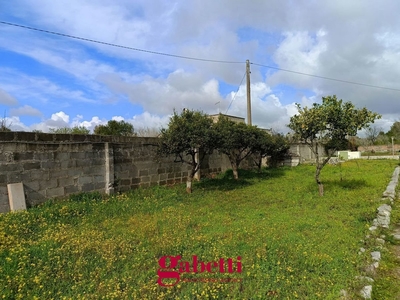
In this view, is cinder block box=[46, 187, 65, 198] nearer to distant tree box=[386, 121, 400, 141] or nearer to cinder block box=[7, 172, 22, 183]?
cinder block box=[7, 172, 22, 183]

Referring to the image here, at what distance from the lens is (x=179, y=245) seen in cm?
376

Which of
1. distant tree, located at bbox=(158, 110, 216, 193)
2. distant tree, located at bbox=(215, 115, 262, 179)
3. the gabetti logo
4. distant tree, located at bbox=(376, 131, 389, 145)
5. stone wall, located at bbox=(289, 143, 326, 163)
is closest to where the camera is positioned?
the gabetti logo

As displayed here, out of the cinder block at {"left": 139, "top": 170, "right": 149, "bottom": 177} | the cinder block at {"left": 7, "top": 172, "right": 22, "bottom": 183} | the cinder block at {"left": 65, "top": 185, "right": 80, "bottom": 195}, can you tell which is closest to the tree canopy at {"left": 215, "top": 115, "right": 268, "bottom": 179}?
the cinder block at {"left": 139, "top": 170, "right": 149, "bottom": 177}

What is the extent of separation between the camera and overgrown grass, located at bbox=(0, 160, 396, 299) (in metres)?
2.74

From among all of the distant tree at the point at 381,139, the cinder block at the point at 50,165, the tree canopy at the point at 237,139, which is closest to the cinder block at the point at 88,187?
the cinder block at the point at 50,165

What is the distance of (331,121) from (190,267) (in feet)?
19.2

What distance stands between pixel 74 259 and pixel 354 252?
12.2ft

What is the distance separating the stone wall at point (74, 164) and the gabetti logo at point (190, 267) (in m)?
3.61

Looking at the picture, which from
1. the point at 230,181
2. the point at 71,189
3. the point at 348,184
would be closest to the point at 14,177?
the point at 71,189

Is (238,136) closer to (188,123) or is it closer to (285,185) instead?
(285,185)

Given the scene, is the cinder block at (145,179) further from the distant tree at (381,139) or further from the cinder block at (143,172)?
the distant tree at (381,139)

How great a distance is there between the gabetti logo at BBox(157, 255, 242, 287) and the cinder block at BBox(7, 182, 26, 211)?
334 cm

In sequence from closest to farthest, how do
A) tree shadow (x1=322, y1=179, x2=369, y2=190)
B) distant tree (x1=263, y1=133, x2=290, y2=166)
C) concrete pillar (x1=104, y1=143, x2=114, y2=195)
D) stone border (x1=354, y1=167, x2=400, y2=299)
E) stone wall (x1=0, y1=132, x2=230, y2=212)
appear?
1. stone border (x1=354, y1=167, x2=400, y2=299)
2. stone wall (x1=0, y1=132, x2=230, y2=212)
3. concrete pillar (x1=104, y1=143, x2=114, y2=195)
4. tree shadow (x1=322, y1=179, x2=369, y2=190)
5. distant tree (x1=263, y1=133, x2=290, y2=166)

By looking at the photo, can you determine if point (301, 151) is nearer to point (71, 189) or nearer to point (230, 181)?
point (230, 181)
